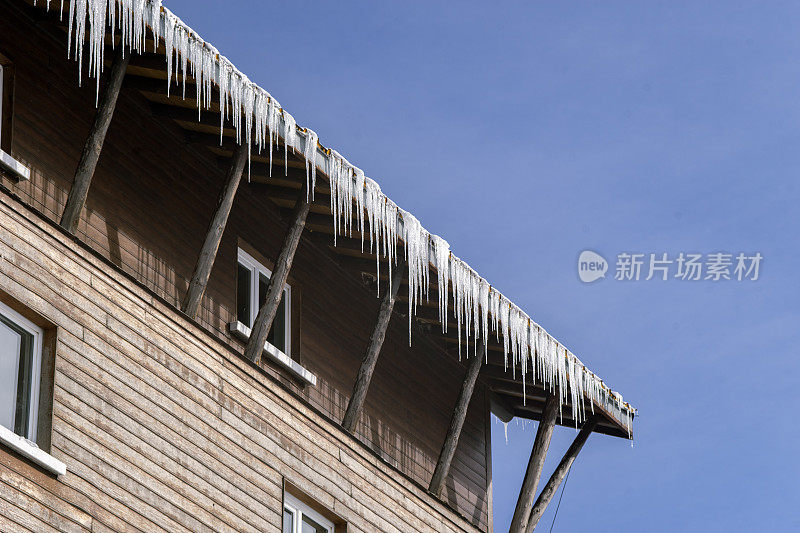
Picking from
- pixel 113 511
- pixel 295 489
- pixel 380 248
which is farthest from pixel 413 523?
pixel 113 511

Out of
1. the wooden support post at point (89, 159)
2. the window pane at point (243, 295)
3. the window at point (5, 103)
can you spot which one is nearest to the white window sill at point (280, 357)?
the window pane at point (243, 295)

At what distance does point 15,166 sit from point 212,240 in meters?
1.86

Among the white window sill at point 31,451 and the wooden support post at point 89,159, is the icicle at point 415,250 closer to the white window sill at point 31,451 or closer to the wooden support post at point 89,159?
the wooden support post at point 89,159

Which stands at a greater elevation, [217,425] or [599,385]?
[599,385]

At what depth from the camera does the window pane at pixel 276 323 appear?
13867 mm

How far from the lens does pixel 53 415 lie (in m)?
9.88

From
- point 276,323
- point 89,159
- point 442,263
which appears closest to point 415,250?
point 442,263

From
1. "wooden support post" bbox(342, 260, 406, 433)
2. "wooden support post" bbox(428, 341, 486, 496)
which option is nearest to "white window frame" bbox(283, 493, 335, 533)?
"wooden support post" bbox(342, 260, 406, 433)

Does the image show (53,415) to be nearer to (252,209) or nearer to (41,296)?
(41,296)

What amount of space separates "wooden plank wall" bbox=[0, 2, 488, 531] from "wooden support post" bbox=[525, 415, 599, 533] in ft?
5.89

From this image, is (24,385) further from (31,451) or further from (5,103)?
(5,103)

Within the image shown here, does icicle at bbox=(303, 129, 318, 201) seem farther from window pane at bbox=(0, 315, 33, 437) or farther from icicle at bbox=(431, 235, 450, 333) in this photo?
window pane at bbox=(0, 315, 33, 437)

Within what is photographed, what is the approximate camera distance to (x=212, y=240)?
11922mm

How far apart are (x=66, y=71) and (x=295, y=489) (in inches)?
164
